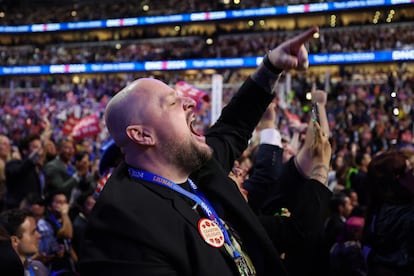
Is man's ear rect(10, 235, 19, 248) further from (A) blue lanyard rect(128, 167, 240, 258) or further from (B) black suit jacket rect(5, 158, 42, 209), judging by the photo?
(B) black suit jacket rect(5, 158, 42, 209)

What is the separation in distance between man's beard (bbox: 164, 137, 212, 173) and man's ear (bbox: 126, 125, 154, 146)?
61 millimetres

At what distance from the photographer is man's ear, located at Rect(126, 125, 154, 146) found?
1843 mm

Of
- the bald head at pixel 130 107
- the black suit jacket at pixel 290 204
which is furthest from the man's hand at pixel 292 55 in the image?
the bald head at pixel 130 107

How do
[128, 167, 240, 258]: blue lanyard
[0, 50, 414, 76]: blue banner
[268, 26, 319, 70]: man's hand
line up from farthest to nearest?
[0, 50, 414, 76]: blue banner → [268, 26, 319, 70]: man's hand → [128, 167, 240, 258]: blue lanyard

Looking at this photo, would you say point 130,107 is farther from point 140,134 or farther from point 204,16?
point 204,16

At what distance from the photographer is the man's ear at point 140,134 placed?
1.84m

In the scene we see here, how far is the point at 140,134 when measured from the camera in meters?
1.85

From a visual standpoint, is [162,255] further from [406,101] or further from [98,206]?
[406,101]

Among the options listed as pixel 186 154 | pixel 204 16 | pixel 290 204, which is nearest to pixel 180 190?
pixel 186 154

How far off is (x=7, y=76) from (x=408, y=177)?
A: 33.3 metres

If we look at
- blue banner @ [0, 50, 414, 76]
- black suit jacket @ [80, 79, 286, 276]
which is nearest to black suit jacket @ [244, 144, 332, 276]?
black suit jacket @ [80, 79, 286, 276]

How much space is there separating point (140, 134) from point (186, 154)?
17cm

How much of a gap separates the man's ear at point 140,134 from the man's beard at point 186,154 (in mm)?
61

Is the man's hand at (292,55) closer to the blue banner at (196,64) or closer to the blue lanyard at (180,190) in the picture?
the blue lanyard at (180,190)
